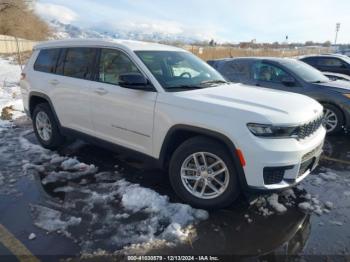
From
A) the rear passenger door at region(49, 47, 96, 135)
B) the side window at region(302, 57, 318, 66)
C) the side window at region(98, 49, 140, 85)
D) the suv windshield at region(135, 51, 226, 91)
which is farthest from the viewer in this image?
the side window at region(302, 57, 318, 66)

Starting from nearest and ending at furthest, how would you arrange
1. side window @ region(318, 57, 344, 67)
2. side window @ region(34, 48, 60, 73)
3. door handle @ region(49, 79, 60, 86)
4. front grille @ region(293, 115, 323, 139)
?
front grille @ region(293, 115, 323, 139)
door handle @ region(49, 79, 60, 86)
side window @ region(34, 48, 60, 73)
side window @ region(318, 57, 344, 67)

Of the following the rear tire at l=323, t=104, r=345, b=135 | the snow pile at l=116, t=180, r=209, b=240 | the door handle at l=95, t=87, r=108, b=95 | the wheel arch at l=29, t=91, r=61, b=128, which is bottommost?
the snow pile at l=116, t=180, r=209, b=240

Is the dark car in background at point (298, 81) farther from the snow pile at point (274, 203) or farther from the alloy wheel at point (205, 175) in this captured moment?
the alloy wheel at point (205, 175)

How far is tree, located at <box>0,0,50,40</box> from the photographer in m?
51.3

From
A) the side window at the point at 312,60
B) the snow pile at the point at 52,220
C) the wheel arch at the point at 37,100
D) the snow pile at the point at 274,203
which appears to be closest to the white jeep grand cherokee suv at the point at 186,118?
the wheel arch at the point at 37,100

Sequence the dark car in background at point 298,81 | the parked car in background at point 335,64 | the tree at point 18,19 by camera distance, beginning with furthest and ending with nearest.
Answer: the tree at point 18,19
the parked car in background at point 335,64
the dark car in background at point 298,81

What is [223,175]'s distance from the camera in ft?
11.8

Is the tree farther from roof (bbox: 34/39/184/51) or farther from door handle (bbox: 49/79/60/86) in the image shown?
door handle (bbox: 49/79/60/86)

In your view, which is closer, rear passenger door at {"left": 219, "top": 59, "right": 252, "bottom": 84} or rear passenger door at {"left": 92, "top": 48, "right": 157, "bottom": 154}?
rear passenger door at {"left": 92, "top": 48, "right": 157, "bottom": 154}

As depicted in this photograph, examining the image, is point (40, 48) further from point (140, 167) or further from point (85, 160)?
point (140, 167)

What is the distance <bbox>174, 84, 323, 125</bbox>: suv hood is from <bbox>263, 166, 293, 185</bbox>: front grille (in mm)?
477

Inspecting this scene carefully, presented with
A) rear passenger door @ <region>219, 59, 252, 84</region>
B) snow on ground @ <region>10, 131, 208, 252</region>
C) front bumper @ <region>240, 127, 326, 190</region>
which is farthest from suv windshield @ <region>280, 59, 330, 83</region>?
snow on ground @ <region>10, 131, 208, 252</region>

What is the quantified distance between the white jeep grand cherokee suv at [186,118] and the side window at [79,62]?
0.7 inches

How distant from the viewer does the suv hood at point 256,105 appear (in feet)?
10.7
